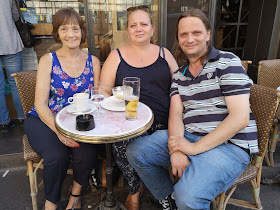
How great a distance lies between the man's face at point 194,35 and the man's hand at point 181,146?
60 cm

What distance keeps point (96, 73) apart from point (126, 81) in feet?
2.09

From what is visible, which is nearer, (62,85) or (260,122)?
(260,122)

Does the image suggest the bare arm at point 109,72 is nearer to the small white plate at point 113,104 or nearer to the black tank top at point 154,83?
the black tank top at point 154,83

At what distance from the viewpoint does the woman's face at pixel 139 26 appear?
196 centimetres

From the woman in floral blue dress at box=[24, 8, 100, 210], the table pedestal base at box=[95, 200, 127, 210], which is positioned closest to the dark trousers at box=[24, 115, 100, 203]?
the woman in floral blue dress at box=[24, 8, 100, 210]

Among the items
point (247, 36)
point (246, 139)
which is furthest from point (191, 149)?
point (247, 36)

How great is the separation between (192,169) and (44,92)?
1315mm

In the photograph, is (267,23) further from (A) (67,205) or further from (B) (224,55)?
(A) (67,205)

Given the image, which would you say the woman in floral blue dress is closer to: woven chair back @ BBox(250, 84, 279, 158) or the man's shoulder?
the man's shoulder

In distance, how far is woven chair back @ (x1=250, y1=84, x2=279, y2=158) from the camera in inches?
61.2

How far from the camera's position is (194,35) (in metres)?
1.59

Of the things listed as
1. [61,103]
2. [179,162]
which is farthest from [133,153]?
[61,103]

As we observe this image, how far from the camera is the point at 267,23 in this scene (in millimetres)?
4004

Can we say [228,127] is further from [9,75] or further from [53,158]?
[9,75]
